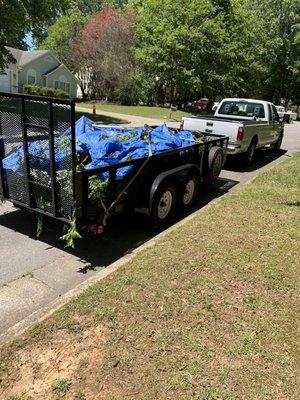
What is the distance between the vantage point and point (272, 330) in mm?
3822

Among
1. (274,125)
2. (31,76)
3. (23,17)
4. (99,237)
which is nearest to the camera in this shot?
(99,237)

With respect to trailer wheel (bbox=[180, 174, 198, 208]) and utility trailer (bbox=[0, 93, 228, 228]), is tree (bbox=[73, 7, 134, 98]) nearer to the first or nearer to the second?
trailer wheel (bbox=[180, 174, 198, 208])

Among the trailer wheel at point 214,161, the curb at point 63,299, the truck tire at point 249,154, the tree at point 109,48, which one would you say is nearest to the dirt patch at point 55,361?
the curb at point 63,299

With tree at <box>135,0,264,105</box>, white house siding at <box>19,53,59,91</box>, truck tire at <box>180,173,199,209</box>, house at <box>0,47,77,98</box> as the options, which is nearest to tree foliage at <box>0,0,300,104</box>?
tree at <box>135,0,264,105</box>

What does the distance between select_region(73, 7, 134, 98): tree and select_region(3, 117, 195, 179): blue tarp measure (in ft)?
109

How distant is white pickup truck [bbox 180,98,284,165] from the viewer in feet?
34.7

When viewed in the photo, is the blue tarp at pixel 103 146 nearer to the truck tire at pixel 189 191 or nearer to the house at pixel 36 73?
the truck tire at pixel 189 191

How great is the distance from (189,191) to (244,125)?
395 centimetres

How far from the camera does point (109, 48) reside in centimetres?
3897

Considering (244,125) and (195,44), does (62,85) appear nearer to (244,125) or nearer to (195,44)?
(195,44)

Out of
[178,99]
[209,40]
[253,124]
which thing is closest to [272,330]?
[253,124]

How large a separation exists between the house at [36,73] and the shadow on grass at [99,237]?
38304mm

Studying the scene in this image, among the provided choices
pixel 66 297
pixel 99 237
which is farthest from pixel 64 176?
pixel 66 297

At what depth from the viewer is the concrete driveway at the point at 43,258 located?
4.38 meters
